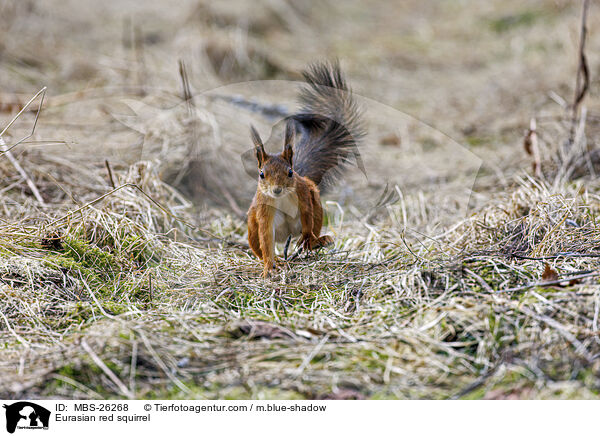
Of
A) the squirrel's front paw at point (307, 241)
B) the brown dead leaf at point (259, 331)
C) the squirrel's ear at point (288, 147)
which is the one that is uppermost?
the squirrel's ear at point (288, 147)

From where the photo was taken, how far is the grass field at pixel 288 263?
199 centimetres

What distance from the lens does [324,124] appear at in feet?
9.63

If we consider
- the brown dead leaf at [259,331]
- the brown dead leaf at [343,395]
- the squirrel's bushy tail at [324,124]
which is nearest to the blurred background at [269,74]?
the squirrel's bushy tail at [324,124]

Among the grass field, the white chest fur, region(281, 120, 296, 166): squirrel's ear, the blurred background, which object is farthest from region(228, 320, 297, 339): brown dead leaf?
the blurred background

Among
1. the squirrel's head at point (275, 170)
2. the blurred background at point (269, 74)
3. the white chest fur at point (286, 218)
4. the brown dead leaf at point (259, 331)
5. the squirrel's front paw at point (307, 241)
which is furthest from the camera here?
the blurred background at point (269, 74)

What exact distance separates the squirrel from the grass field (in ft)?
0.58

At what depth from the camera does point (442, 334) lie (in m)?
2.10

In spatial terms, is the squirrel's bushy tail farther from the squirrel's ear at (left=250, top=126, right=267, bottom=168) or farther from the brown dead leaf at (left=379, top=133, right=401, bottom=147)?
the brown dead leaf at (left=379, top=133, right=401, bottom=147)

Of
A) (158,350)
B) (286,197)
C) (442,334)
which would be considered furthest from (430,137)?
(158,350)

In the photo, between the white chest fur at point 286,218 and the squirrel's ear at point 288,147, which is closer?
the squirrel's ear at point 288,147

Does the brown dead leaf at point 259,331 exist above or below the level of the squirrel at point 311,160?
below

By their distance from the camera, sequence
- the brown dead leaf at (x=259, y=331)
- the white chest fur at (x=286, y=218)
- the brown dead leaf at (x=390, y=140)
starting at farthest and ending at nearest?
1. the brown dead leaf at (x=390, y=140)
2. the white chest fur at (x=286, y=218)
3. the brown dead leaf at (x=259, y=331)

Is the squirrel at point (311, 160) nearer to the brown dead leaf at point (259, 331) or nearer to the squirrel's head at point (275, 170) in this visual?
the squirrel's head at point (275, 170)

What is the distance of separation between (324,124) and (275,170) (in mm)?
573
